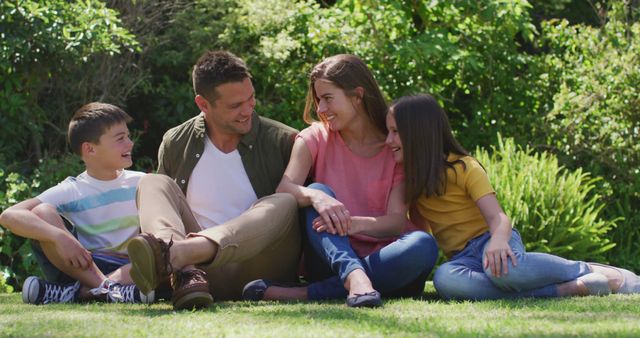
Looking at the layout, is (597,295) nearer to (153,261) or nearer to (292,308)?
(292,308)

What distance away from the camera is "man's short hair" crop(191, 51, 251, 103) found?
4.88m

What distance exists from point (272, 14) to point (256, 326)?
17.6ft

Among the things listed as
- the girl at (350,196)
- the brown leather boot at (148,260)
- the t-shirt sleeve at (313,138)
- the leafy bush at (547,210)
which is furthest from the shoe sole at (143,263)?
the leafy bush at (547,210)

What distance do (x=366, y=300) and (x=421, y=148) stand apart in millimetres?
836

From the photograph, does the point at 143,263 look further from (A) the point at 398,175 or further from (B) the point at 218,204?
(A) the point at 398,175

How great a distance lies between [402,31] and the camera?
8180 mm

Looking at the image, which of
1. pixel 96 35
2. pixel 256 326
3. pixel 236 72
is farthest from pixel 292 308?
pixel 96 35

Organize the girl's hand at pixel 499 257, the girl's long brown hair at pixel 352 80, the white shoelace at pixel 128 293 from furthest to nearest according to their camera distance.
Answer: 1. the girl's long brown hair at pixel 352 80
2. the white shoelace at pixel 128 293
3. the girl's hand at pixel 499 257

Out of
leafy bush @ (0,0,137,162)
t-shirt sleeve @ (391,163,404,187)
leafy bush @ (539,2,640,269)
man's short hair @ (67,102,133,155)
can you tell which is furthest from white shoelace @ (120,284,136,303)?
leafy bush @ (539,2,640,269)

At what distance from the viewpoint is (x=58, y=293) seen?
464cm

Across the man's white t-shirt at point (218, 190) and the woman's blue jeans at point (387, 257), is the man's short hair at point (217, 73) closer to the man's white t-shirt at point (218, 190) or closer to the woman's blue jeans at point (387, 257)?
the man's white t-shirt at point (218, 190)

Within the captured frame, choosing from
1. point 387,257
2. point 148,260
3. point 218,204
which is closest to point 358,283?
point 387,257

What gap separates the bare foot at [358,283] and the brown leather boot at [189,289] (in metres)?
0.58

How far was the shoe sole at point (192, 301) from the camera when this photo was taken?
3941 mm
